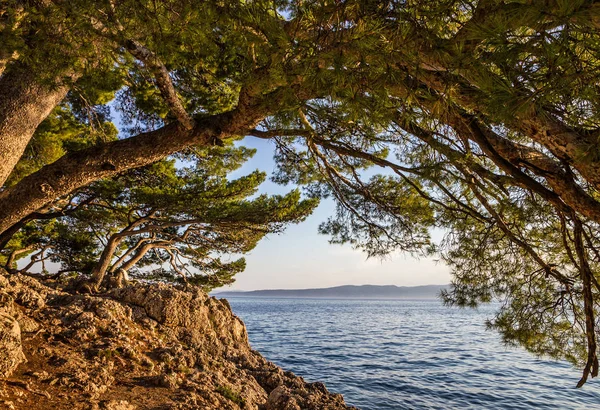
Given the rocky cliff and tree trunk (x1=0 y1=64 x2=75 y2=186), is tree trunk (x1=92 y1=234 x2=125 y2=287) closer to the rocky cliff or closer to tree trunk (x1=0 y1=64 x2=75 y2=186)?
the rocky cliff

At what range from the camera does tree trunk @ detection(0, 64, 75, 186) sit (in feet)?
11.3

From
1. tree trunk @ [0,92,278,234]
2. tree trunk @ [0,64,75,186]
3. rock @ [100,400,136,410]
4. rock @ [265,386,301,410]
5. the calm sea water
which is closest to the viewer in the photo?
rock @ [100,400,136,410]

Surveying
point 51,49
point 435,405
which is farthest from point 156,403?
point 435,405

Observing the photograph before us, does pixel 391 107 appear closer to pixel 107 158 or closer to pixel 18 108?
pixel 107 158

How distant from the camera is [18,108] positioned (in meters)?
3.48

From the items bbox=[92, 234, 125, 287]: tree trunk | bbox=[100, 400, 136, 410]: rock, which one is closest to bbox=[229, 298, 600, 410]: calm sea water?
bbox=[100, 400, 136, 410]: rock

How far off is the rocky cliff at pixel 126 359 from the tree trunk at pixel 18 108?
1.73 m

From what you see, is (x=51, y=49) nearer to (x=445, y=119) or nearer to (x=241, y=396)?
(x=445, y=119)

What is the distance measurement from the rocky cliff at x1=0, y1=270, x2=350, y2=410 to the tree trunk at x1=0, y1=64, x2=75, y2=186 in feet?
5.69

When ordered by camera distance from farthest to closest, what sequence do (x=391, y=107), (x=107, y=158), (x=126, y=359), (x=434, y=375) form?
(x=434, y=375) < (x=126, y=359) < (x=107, y=158) < (x=391, y=107)

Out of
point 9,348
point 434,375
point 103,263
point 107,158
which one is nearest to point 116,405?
point 9,348

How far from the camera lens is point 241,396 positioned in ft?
15.0

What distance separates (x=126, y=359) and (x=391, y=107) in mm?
4512

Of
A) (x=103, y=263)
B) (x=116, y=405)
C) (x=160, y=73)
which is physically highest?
(x=160, y=73)
